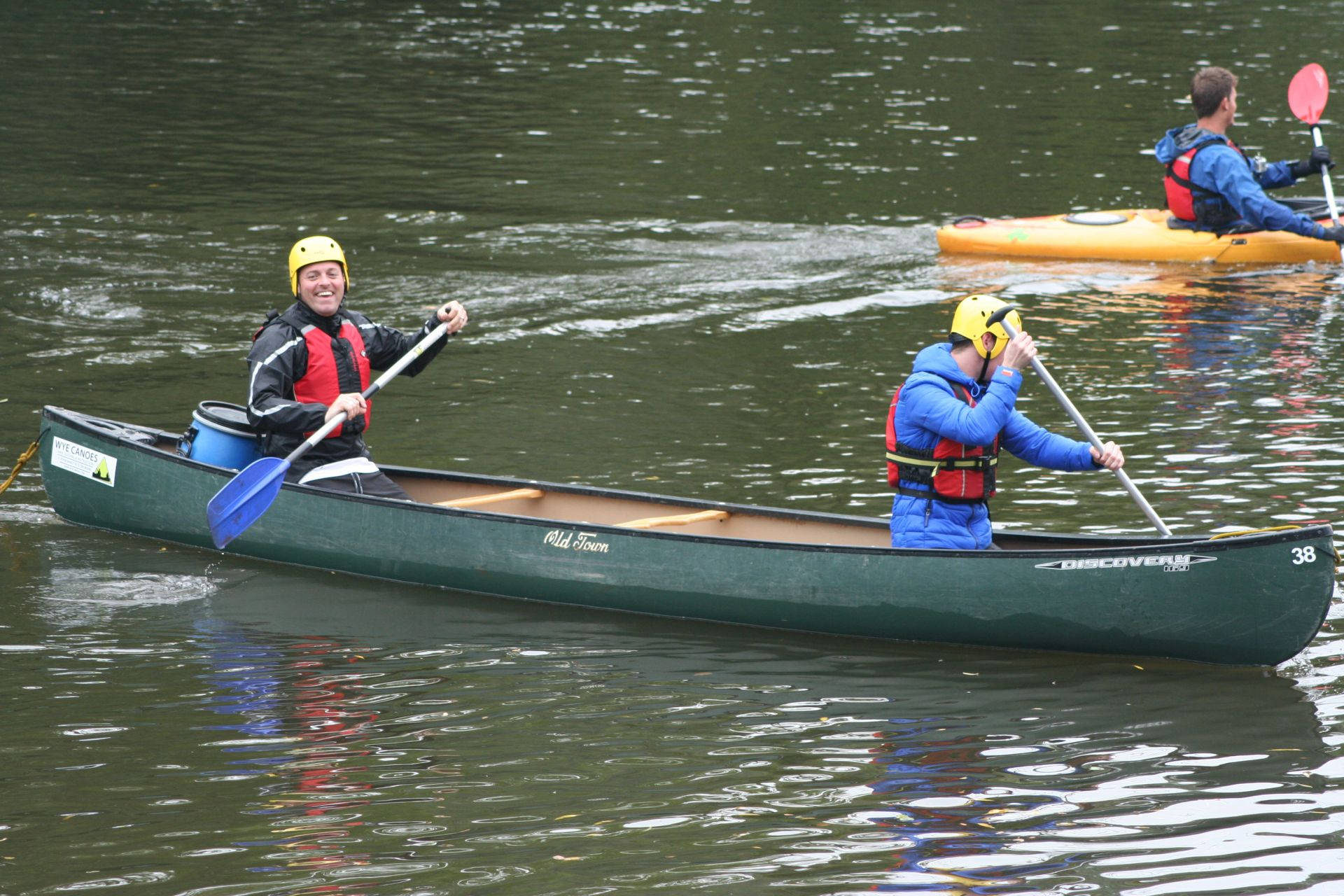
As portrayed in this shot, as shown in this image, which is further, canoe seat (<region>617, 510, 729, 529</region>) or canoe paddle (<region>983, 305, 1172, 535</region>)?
canoe seat (<region>617, 510, 729, 529</region>)

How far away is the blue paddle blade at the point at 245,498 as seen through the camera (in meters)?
8.22

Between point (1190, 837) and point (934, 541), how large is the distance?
2110 millimetres

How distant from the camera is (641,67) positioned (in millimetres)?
26516

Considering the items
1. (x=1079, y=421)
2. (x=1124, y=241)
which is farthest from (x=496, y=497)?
(x=1124, y=241)

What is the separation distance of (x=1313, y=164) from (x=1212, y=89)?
1009mm

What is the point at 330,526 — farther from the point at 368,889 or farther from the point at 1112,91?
the point at 1112,91

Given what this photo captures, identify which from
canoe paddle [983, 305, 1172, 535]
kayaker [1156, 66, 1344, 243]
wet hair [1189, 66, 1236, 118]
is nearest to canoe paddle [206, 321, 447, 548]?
canoe paddle [983, 305, 1172, 535]

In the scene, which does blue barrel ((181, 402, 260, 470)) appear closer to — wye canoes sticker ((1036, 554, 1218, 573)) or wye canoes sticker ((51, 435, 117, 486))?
wye canoes sticker ((51, 435, 117, 486))

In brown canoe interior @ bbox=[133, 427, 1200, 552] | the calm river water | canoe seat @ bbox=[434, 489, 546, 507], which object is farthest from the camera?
canoe seat @ bbox=[434, 489, 546, 507]

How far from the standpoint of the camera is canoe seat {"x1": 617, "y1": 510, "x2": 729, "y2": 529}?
27.2 feet

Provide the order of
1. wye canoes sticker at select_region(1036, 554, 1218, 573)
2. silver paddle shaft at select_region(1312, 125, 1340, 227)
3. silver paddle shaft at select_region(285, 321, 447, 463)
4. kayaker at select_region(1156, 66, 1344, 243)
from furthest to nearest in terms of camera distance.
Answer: silver paddle shaft at select_region(1312, 125, 1340, 227)
kayaker at select_region(1156, 66, 1344, 243)
silver paddle shaft at select_region(285, 321, 447, 463)
wye canoes sticker at select_region(1036, 554, 1218, 573)

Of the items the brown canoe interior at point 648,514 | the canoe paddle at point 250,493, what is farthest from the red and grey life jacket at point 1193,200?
the canoe paddle at point 250,493

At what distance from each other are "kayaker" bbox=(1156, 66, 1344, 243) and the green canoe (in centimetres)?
728

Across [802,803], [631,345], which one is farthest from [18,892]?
[631,345]
